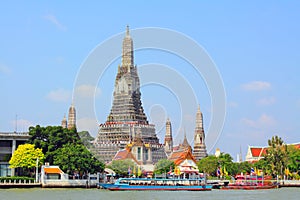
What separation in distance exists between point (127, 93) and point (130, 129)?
9.77 meters

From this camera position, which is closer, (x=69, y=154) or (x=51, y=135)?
(x=69, y=154)

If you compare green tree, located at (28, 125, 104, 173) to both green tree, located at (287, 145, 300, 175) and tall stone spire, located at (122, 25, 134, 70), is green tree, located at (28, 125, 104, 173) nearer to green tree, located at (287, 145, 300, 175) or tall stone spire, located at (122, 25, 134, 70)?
green tree, located at (287, 145, 300, 175)

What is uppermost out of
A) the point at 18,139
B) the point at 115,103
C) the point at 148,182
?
the point at 115,103

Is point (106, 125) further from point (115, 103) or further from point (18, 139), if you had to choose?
point (18, 139)

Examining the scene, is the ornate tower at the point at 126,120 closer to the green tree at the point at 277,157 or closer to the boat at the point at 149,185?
the green tree at the point at 277,157

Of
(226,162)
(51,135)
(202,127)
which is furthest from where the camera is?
(202,127)

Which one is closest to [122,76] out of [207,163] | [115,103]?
[115,103]

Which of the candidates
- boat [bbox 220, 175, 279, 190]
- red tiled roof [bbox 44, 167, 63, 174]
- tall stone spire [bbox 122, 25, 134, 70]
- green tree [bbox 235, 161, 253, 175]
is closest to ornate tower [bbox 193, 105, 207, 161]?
tall stone spire [bbox 122, 25, 134, 70]

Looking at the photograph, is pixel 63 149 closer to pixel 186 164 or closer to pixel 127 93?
pixel 186 164

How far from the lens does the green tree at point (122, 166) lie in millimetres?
94637

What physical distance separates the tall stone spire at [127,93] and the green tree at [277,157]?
41.4m

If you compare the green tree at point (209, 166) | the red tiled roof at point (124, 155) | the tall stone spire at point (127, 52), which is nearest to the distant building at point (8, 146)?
the red tiled roof at point (124, 155)

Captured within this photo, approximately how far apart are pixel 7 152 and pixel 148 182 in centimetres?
2786

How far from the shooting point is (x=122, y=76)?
131 m
